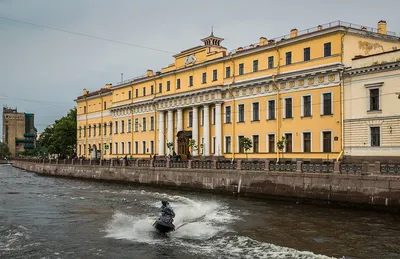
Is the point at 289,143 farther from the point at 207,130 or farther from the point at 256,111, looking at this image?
the point at 207,130

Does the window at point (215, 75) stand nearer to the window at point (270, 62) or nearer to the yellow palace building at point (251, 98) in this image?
the yellow palace building at point (251, 98)

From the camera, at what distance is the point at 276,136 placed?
40.2m

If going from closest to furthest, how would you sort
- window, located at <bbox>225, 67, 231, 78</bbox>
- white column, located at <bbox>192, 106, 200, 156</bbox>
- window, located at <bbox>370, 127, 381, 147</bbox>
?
window, located at <bbox>370, 127, 381, 147</bbox>
window, located at <bbox>225, 67, 231, 78</bbox>
white column, located at <bbox>192, 106, 200, 156</bbox>

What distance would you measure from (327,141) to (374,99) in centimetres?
534

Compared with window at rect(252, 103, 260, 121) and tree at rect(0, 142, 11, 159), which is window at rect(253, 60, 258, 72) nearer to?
window at rect(252, 103, 260, 121)

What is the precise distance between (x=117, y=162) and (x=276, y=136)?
17.7 m

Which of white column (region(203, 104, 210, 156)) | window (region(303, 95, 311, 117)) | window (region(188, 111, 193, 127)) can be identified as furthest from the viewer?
window (region(188, 111, 193, 127))

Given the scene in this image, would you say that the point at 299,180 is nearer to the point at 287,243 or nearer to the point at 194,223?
the point at 194,223

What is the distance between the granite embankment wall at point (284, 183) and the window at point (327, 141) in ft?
25.0

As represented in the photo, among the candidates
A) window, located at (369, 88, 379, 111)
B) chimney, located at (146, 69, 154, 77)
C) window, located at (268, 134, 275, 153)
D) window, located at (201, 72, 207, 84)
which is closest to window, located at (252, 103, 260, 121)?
window, located at (268, 134, 275, 153)

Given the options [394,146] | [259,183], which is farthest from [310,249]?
[394,146]

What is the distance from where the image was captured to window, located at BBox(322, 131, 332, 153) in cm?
3591

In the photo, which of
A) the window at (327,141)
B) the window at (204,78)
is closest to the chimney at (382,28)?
the window at (327,141)

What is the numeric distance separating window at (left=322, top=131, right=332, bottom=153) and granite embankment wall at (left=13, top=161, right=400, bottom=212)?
763 cm
